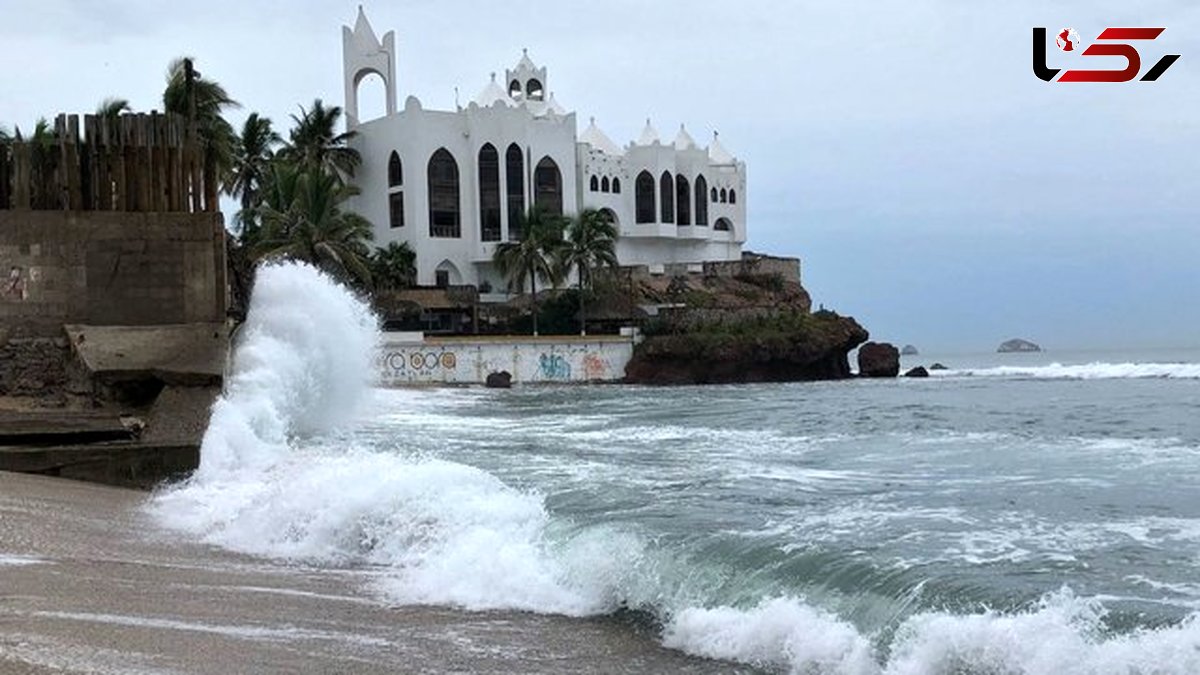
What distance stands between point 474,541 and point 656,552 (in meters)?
1.58

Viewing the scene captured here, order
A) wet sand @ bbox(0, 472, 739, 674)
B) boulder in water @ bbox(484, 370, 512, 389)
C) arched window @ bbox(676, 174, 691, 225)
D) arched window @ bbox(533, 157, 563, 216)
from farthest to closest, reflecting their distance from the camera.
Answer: arched window @ bbox(676, 174, 691, 225), arched window @ bbox(533, 157, 563, 216), boulder in water @ bbox(484, 370, 512, 389), wet sand @ bbox(0, 472, 739, 674)

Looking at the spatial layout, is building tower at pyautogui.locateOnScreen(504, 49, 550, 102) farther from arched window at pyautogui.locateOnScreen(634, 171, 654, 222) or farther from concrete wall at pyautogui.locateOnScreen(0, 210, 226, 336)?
concrete wall at pyautogui.locateOnScreen(0, 210, 226, 336)

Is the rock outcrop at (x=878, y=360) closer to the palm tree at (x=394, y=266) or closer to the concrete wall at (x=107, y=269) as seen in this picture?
the palm tree at (x=394, y=266)

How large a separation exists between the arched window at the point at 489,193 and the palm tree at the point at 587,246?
17.3 feet

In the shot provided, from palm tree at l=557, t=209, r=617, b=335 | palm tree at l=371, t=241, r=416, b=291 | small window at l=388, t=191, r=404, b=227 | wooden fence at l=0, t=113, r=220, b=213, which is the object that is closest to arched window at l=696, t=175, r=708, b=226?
palm tree at l=557, t=209, r=617, b=335

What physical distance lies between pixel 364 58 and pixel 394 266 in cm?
1595

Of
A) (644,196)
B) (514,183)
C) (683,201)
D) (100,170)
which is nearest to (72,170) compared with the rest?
(100,170)

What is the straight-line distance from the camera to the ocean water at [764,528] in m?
6.51

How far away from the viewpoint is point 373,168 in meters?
66.8

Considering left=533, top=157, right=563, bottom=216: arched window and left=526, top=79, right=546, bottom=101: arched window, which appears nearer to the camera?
left=533, top=157, right=563, bottom=216: arched window

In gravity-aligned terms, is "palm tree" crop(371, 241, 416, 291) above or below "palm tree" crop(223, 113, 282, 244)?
below

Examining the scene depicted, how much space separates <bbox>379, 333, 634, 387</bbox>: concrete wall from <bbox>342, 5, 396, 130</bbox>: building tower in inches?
922

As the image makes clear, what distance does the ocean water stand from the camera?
651cm

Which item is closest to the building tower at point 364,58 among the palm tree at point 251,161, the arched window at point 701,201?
the palm tree at point 251,161
